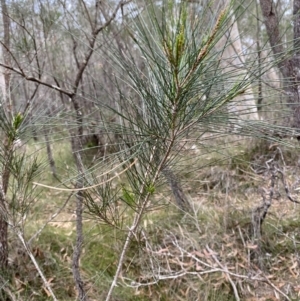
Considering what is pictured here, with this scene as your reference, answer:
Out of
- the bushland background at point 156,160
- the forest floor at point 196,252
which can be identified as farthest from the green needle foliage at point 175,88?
the forest floor at point 196,252

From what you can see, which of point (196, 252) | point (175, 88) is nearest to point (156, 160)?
point (175, 88)

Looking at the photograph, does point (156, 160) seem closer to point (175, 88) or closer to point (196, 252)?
point (175, 88)

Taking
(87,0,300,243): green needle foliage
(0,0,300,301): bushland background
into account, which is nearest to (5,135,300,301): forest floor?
(0,0,300,301): bushland background

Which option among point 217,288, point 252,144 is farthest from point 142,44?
point 252,144

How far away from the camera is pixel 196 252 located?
Result: 1977 millimetres

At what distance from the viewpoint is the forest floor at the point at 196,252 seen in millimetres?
1965

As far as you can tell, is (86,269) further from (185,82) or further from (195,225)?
(185,82)

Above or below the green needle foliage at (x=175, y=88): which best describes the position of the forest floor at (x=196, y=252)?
below

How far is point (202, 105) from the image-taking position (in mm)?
947

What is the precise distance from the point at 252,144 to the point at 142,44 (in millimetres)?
2674

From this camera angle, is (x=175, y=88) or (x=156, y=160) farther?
(x=156, y=160)

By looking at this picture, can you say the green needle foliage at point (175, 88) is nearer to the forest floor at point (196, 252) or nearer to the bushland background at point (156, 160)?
the bushland background at point (156, 160)

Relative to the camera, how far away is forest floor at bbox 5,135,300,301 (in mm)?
1965

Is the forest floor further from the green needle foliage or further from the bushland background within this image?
the green needle foliage
